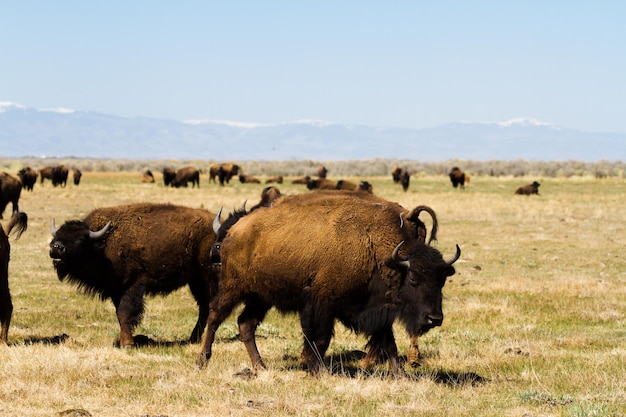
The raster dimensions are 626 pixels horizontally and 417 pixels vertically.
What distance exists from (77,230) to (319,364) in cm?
435

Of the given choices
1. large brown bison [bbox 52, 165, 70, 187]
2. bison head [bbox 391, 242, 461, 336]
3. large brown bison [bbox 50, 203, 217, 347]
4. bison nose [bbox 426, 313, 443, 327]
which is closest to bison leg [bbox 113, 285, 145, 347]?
large brown bison [bbox 50, 203, 217, 347]

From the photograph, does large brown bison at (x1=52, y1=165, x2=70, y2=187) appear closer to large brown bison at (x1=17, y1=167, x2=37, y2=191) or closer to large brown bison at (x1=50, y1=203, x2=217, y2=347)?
large brown bison at (x1=17, y1=167, x2=37, y2=191)

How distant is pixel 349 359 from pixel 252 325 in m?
1.58

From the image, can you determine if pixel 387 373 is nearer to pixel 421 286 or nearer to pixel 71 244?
pixel 421 286

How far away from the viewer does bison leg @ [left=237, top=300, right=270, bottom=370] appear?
30.9 feet

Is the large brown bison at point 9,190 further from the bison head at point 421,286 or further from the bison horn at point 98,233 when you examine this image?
the bison head at point 421,286

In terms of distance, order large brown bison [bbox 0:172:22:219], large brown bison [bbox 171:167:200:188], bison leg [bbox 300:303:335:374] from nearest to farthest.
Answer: bison leg [bbox 300:303:335:374]
large brown bison [bbox 0:172:22:219]
large brown bison [bbox 171:167:200:188]

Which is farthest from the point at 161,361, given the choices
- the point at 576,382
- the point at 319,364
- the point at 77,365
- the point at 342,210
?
the point at 576,382

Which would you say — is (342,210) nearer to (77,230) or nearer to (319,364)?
(319,364)

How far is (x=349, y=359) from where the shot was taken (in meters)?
10.6

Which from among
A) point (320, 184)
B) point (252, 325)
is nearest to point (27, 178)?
point (320, 184)

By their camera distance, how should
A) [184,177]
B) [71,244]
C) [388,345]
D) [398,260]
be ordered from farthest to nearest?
[184,177], [71,244], [388,345], [398,260]

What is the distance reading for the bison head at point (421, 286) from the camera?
866cm

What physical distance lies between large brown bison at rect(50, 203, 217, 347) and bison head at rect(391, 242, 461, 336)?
3443 mm
